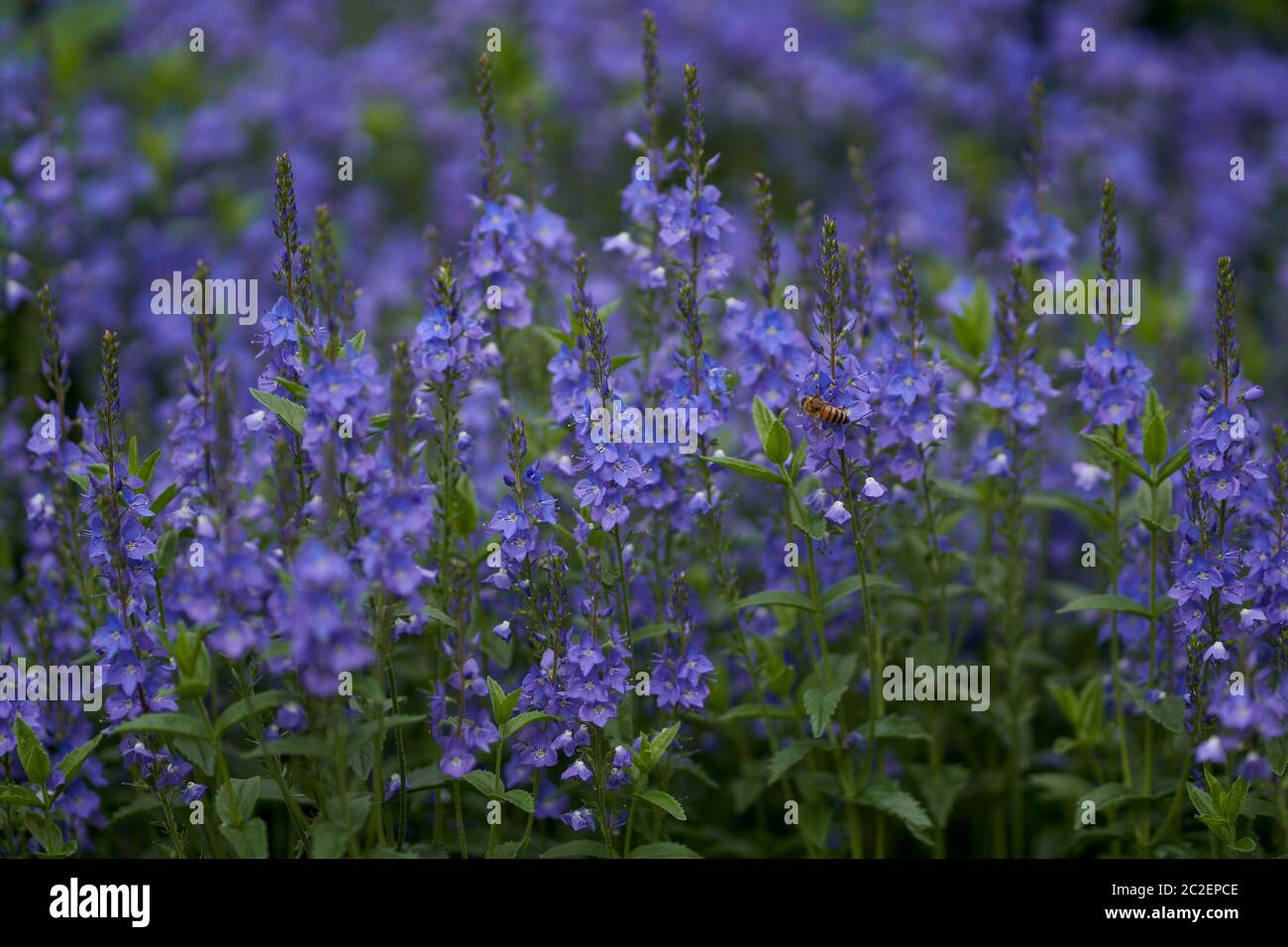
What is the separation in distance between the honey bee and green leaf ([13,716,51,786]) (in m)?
2.66

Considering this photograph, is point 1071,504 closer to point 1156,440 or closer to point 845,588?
point 1156,440

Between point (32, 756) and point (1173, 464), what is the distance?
12.6 ft

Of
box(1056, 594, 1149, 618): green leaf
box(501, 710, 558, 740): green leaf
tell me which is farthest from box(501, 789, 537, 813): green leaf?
box(1056, 594, 1149, 618): green leaf

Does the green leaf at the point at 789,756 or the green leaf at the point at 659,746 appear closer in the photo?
the green leaf at the point at 659,746

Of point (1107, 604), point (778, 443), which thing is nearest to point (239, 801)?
point (778, 443)

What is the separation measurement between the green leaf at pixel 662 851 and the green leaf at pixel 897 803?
710 millimetres

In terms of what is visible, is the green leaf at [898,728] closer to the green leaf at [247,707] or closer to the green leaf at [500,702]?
the green leaf at [500,702]

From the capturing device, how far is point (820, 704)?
4.46m

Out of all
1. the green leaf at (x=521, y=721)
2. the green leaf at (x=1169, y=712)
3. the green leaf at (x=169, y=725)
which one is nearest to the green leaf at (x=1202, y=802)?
the green leaf at (x=1169, y=712)

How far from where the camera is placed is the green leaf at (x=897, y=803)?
4.44 m

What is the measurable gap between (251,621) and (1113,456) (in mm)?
2840

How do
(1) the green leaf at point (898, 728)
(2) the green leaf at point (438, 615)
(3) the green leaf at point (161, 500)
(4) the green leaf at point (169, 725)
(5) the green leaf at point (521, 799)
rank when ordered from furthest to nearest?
(1) the green leaf at point (898, 728) → (3) the green leaf at point (161, 500) → (5) the green leaf at point (521, 799) → (2) the green leaf at point (438, 615) → (4) the green leaf at point (169, 725)

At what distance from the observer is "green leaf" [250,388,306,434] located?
3.96 m
